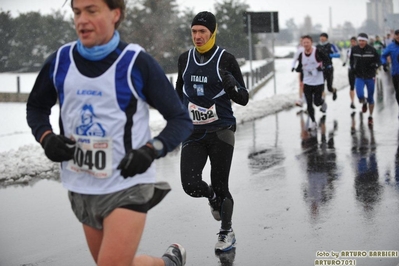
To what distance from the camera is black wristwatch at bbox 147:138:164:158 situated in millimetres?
3652

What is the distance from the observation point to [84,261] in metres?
6.04

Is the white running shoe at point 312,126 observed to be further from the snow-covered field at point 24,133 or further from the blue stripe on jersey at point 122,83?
the blue stripe on jersey at point 122,83

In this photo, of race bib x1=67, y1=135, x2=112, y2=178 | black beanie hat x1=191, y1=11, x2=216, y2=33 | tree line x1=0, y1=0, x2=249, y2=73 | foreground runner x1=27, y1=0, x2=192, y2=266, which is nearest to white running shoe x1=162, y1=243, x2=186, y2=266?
foreground runner x1=27, y1=0, x2=192, y2=266

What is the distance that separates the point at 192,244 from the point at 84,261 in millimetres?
979

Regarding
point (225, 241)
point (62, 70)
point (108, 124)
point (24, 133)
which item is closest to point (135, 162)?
point (108, 124)

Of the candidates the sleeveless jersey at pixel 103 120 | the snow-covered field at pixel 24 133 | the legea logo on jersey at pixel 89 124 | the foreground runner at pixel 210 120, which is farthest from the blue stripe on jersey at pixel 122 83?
the snow-covered field at pixel 24 133

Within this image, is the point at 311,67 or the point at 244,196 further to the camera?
the point at 311,67

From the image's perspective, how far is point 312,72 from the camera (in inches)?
584

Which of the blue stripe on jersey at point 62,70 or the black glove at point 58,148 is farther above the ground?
the blue stripe on jersey at point 62,70

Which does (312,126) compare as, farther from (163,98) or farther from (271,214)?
(163,98)

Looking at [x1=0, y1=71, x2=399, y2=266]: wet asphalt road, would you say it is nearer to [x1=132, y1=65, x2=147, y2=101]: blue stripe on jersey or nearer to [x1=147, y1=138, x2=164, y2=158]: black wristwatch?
[x1=147, y1=138, x2=164, y2=158]: black wristwatch

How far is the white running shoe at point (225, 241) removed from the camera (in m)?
6.17

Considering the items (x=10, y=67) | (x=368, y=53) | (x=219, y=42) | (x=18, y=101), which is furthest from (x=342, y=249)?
(x=219, y=42)

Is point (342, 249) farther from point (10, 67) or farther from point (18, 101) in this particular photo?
point (18, 101)
